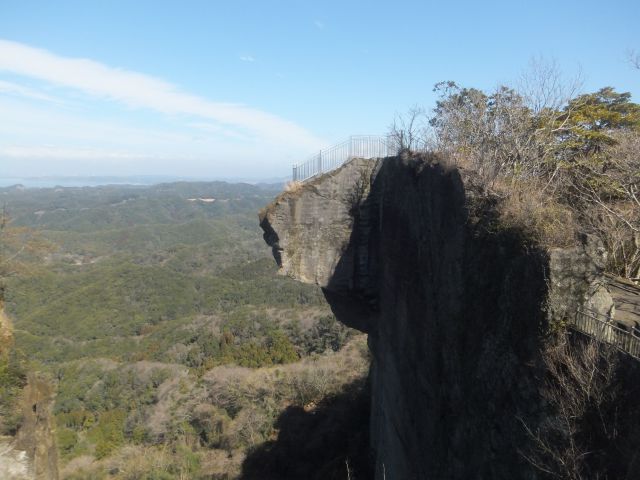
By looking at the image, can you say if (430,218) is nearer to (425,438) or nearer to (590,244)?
(590,244)

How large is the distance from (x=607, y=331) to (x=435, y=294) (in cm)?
325

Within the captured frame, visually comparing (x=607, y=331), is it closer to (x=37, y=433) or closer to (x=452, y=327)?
(x=452, y=327)

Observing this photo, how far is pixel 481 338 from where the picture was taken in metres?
5.61

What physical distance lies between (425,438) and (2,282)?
598 inches

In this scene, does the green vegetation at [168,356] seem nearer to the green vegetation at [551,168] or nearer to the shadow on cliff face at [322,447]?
the shadow on cliff face at [322,447]

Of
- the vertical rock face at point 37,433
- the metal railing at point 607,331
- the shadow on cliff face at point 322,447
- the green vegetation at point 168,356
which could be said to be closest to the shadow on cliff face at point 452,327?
the metal railing at point 607,331

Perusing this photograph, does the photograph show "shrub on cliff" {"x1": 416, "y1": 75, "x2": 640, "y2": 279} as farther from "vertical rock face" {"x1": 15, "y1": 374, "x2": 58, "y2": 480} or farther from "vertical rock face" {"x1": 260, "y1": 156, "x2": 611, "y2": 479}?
"vertical rock face" {"x1": 15, "y1": 374, "x2": 58, "y2": 480}

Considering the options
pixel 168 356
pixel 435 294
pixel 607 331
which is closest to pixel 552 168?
pixel 435 294

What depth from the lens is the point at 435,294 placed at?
7301 millimetres

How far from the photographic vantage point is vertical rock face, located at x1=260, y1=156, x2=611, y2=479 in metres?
4.66

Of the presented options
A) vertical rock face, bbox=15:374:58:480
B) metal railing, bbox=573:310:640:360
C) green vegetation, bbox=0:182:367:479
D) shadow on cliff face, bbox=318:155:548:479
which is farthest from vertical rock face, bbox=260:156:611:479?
green vegetation, bbox=0:182:367:479

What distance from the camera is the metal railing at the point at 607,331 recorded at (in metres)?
3.89

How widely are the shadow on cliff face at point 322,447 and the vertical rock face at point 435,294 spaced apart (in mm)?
1732

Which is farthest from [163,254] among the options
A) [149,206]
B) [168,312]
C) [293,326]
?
[149,206]
